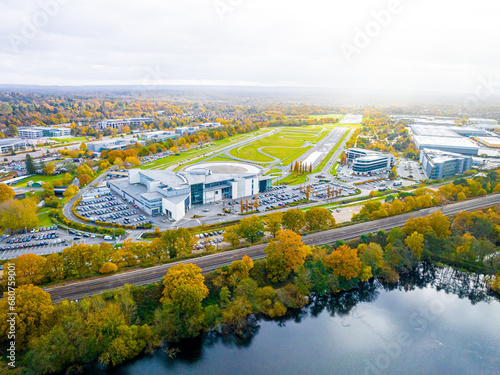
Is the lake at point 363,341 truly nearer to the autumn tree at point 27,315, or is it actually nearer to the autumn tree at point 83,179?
the autumn tree at point 27,315

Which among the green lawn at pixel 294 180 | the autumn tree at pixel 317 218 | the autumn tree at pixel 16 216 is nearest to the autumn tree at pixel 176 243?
the autumn tree at pixel 317 218

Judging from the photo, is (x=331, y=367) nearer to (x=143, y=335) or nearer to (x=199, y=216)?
(x=143, y=335)

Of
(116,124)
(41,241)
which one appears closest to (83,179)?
(41,241)

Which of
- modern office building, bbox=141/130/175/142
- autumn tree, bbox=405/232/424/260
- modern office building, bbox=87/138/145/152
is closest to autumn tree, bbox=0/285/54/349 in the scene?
autumn tree, bbox=405/232/424/260

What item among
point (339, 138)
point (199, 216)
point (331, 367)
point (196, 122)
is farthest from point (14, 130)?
point (331, 367)

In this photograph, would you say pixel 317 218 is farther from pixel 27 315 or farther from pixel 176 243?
pixel 27 315

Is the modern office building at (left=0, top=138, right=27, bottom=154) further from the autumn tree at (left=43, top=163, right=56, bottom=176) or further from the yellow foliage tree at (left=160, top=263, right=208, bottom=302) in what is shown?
the yellow foliage tree at (left=160, top=263, right=208, bottom=302)
